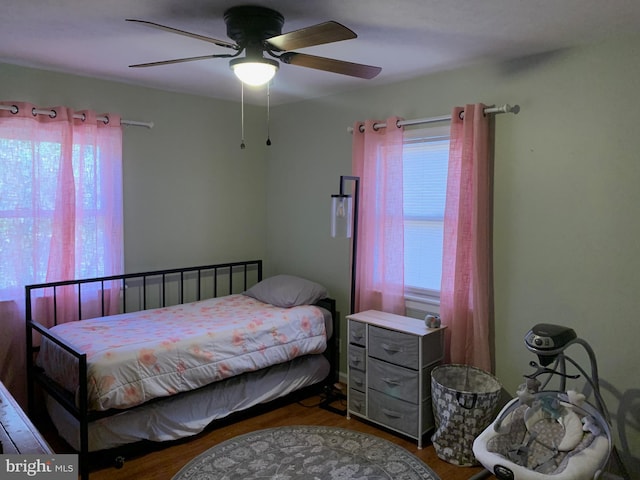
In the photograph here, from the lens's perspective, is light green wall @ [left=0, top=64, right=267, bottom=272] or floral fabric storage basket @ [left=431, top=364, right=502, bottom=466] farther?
light green wall @ [left=0, top=64, right=267, bottom=272]

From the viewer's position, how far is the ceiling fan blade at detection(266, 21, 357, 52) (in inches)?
73.2

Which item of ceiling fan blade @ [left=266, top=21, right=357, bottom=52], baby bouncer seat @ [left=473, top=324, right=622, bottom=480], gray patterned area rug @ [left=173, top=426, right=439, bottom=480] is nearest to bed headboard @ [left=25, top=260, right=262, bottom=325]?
gray patterned area rug @ [left=173, top=426, right=439, bottom=480]

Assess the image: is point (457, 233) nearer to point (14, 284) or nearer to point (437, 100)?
point (437, 100)

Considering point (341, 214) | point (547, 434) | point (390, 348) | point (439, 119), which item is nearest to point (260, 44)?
point (341, 214)

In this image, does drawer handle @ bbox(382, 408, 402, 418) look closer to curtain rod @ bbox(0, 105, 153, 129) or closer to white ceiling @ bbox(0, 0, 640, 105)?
white ceiling @ bbox(0, 0, 640, 105)

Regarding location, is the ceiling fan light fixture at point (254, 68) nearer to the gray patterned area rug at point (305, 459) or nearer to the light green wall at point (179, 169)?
the light green wall at point (179, 169)

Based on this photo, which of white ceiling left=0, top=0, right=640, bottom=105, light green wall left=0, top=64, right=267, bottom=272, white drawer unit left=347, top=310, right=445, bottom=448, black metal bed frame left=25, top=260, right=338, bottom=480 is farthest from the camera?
light green wall left=0, top=64, right=267, bottom=272

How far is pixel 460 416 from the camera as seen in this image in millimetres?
2814

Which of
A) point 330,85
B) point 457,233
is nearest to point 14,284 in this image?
point 330,85

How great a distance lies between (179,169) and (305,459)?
246cm

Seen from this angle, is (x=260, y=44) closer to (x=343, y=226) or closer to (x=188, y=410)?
(x=343, y=226)

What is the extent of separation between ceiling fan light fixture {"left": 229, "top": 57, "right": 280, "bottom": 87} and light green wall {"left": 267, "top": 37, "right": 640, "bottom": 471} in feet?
4.83

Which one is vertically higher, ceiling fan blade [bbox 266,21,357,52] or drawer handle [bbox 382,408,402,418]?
ceiling fan blade [bbox 266,21,357,52]
